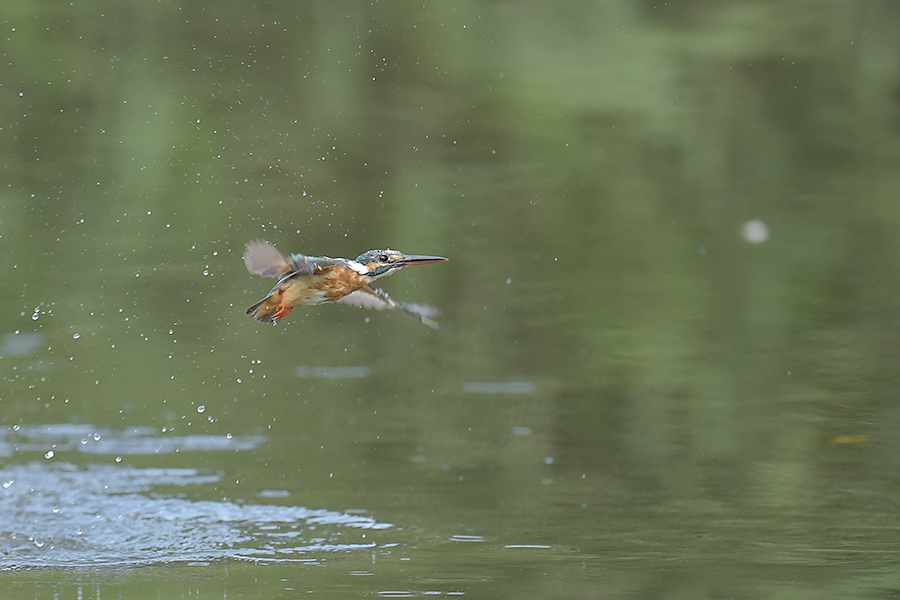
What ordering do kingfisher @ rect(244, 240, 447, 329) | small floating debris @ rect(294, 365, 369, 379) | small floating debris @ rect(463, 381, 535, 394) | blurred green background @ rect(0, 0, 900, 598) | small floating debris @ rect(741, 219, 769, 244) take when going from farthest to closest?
small floating debris @ rect(741, 219, 769, 244)
small floating debris @ rect(294, 365, 369, 379)
small floating debris @ rect(463, 381, 535, 394)
blurred green background @ rect(0, 0, 900, 598)
kingfisher @ rect(244, 240, 447, 329)

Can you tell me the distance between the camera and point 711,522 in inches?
138

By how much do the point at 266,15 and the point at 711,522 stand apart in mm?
5001

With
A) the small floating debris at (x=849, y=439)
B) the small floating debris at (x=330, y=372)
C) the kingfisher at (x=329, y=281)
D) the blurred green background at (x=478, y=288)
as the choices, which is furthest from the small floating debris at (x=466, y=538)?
the small floating debris at (x=330, y=372)

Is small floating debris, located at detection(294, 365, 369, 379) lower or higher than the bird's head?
higher

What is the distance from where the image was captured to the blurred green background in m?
3.43

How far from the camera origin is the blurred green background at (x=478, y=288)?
3434mm

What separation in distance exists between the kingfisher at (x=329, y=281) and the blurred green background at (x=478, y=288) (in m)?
0.60

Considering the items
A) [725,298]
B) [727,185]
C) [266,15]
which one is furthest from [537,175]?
[266,15]

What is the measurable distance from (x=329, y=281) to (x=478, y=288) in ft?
8.67

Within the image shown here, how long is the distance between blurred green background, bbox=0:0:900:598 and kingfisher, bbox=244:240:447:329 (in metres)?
0.60

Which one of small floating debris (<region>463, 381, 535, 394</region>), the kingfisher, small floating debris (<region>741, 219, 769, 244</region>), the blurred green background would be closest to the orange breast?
the kingfisher

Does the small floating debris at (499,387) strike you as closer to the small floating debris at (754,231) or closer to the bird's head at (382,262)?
the bird's head at (382,262)

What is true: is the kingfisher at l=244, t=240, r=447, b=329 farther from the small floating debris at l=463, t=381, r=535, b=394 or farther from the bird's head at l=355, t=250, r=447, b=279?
the small floating debris at l=463, t=381, r=535, b=394

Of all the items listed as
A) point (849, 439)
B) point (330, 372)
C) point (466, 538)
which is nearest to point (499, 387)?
point (330, 372)
